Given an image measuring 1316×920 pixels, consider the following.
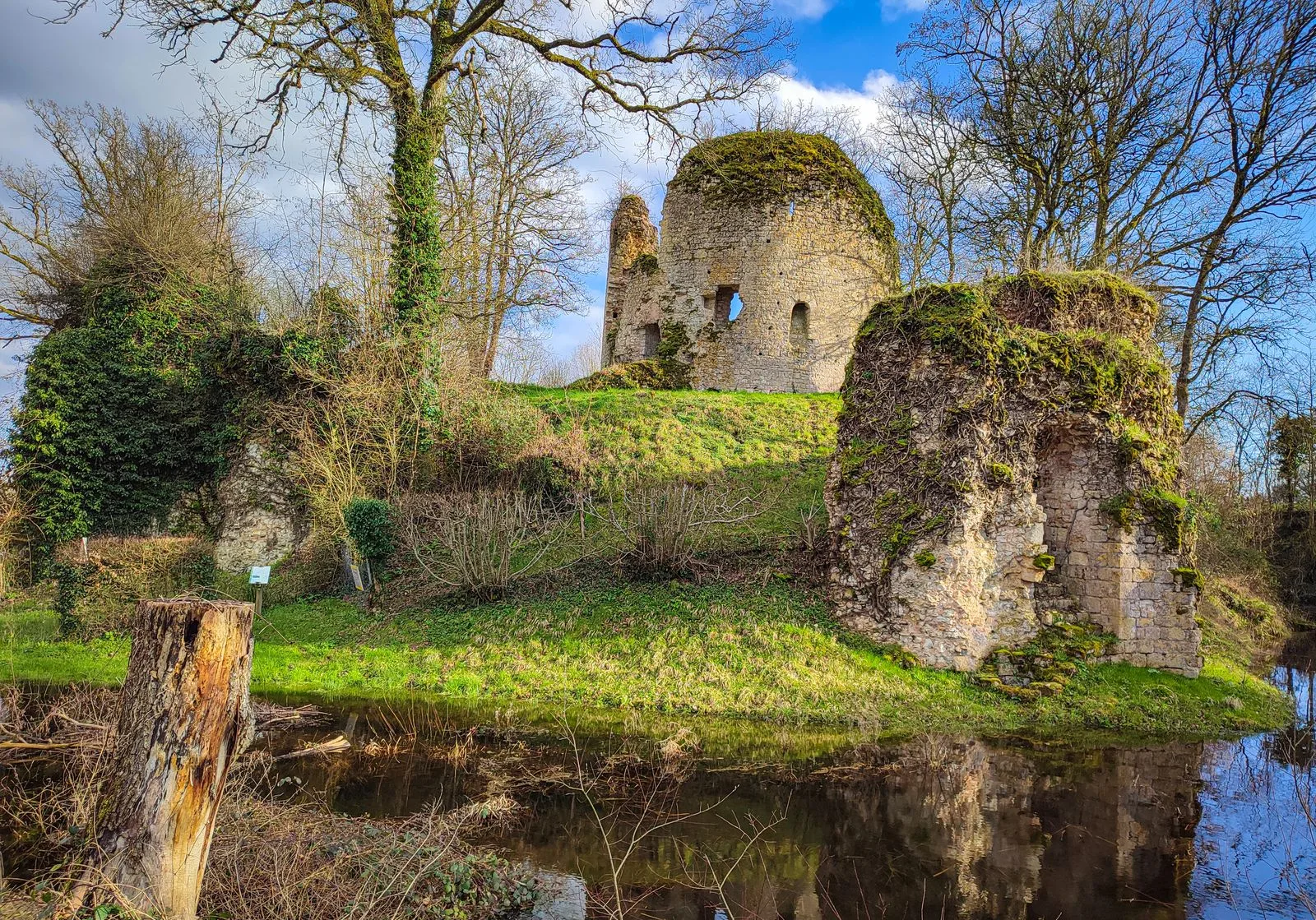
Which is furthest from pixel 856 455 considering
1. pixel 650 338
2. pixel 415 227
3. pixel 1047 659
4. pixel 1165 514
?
pixel 650 338

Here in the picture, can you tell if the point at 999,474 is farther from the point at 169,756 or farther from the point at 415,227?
the point at 415,227

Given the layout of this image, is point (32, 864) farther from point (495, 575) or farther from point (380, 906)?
point (495, 575)

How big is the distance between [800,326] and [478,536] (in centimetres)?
1434

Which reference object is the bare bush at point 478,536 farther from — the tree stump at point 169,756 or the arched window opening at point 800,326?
the arched window opening at point 800,326

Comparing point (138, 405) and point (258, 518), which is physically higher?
point (138, 405)

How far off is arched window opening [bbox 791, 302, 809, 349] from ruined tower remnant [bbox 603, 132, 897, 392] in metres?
0.03

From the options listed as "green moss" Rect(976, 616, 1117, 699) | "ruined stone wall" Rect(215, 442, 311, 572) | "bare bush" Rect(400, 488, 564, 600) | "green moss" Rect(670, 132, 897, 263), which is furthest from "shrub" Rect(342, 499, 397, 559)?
"green moss" Rect(670, 132, 897, 263)

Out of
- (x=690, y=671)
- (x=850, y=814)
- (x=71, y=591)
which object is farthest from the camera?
(x=71, y=591)

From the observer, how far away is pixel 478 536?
41.8ft

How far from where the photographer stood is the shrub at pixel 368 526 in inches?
543

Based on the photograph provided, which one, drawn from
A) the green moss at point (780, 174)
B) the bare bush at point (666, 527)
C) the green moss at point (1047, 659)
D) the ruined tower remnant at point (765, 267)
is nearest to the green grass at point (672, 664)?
the green moss at point (1047, 659)

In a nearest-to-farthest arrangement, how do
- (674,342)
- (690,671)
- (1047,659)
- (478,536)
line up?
(690,671), (1047,659), (478,536), (674,342)

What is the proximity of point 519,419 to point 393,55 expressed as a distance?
882cm

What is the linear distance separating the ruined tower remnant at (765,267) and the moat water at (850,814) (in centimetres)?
1578
